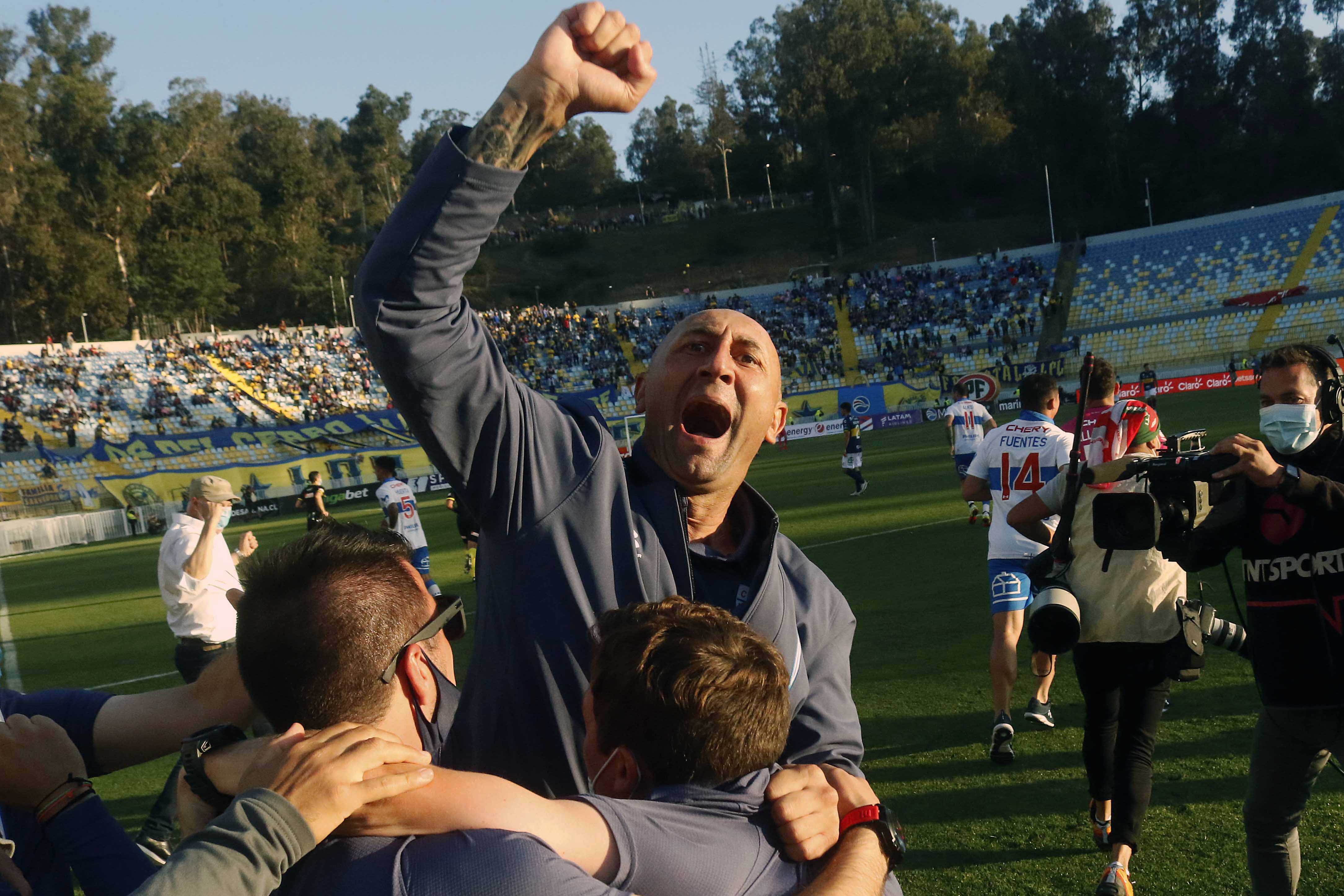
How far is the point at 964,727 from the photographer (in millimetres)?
6906

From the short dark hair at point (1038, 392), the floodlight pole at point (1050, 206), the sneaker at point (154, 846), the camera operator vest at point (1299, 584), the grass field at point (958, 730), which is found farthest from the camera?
the floodlight pole at point (1050, 206)

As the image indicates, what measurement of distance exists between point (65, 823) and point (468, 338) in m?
1.40

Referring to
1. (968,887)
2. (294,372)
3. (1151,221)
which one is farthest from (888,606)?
(1151,221)

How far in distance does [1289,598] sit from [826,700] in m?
2.53

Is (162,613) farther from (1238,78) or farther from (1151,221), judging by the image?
(1238,78)

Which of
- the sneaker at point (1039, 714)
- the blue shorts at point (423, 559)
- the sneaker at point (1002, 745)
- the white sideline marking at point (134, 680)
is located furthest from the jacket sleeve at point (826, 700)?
the white sideline marking at point (134, 680)

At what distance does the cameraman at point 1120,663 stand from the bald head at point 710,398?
270cm

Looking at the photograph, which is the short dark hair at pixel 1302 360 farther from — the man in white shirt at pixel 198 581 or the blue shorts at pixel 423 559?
the blue shorts at pixel 423 559

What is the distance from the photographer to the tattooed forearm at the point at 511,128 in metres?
1.75

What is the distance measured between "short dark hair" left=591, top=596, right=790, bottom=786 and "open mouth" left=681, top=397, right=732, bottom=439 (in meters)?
0.72

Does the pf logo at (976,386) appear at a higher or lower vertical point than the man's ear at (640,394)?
lower

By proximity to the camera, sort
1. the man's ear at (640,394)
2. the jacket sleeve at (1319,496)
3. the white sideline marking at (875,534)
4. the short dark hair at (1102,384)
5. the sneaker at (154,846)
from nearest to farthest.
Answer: the man's ear at (640,394), the jacket sleeve at (1319,496), the sneaker at (154,846), the short dark hair at (1102,384), the white sideline marking at (875,534)

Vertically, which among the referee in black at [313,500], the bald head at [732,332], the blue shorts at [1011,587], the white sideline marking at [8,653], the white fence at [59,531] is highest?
the bald head at [732,332]

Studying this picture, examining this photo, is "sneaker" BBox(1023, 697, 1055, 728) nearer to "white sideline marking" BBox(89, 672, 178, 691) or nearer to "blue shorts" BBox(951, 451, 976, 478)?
"blue shorts" BBox(951, 451, 976, 478)
